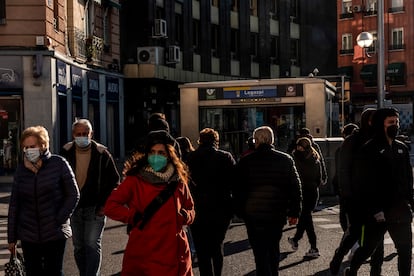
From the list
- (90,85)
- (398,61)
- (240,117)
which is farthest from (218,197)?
(398,61)

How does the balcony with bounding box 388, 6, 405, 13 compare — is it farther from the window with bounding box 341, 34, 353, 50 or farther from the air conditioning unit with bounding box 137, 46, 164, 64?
the air conditioning unit with bounding box 137, 46, 164, 64

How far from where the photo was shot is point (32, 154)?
6223 millimetres

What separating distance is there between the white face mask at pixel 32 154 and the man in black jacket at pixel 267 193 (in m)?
1.98

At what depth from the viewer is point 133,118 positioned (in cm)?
3356

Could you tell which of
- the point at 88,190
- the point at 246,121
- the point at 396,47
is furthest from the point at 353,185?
the point at 396,47

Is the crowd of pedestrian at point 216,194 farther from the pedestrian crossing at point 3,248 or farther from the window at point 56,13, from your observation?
the window at point 56,13

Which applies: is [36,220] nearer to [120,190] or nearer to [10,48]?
[120,190]

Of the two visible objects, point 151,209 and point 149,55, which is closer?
point 151,209

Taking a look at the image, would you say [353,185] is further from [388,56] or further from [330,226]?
[388,56]

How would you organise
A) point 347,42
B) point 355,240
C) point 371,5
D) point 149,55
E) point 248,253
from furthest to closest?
point 347,42 < point 371,5 < point 149,55 < point 248,253 < point 355,240

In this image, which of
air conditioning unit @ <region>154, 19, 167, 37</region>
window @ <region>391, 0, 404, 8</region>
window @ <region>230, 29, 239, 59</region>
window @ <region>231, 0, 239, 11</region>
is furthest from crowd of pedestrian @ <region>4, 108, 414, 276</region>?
window @ <region>391, 0, 404, 8</region>

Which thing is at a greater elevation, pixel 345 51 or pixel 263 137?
pixel 345 51

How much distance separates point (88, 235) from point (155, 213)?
2156 mm

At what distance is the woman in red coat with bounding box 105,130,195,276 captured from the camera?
534 cm
